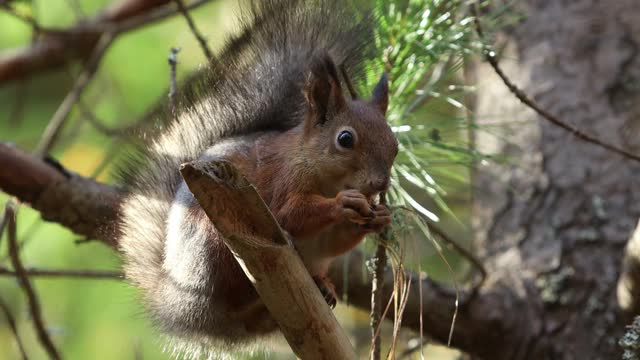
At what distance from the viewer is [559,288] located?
7.59 ft

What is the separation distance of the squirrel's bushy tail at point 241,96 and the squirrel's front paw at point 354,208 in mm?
351

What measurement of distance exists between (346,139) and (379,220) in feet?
0.83

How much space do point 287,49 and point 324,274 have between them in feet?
1.49

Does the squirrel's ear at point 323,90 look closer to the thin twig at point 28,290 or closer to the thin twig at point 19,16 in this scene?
the thin twig at point 28,290

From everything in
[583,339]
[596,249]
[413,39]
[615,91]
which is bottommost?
[583,339]

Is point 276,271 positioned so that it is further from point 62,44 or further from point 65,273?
point 62,44

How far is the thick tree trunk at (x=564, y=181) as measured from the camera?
2293 millimetres

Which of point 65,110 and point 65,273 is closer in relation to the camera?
point 65,273

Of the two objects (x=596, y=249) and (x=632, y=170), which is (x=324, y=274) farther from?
(x=632, y=170)

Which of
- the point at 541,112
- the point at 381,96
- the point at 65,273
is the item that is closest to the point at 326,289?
the point at 381,96

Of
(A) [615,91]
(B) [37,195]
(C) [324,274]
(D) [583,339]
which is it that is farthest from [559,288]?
(B) [37,195]

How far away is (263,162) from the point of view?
1.82 metres

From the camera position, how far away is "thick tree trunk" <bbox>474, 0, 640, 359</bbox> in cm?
229

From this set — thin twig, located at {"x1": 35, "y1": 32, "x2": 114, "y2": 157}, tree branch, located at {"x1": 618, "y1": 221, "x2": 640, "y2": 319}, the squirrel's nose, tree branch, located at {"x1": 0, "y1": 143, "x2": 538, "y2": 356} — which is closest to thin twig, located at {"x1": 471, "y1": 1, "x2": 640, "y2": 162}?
tree branch, located at {"x1": 618, "y1": 221, "x2": 640, "y2": 319}
